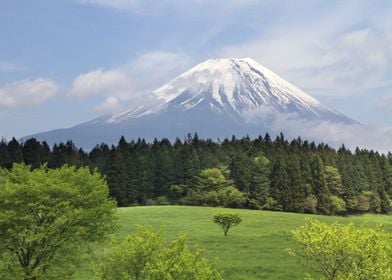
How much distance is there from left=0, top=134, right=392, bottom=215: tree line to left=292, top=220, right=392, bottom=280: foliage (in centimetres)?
8340

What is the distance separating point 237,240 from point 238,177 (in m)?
66.1

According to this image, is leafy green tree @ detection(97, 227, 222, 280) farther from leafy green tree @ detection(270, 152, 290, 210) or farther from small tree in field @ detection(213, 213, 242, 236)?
leafy green tree @ detection(270, 152, 290, 210)

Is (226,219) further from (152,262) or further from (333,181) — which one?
(333,181)

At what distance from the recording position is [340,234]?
22.6 metres

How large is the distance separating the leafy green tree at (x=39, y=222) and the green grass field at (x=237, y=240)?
91.3 inches

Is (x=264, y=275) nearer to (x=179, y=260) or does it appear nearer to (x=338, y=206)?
(x=179, y=260)

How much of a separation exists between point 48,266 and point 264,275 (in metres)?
14.3

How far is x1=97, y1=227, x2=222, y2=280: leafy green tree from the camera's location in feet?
64.7

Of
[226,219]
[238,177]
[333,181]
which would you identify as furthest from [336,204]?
[226,219]

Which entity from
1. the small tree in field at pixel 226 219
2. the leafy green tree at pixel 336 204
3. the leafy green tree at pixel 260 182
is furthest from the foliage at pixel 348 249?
the leafy green tree at pixel 336 204

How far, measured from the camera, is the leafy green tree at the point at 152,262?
19.7 m

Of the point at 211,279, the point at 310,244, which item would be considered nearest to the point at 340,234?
the point at 310,244

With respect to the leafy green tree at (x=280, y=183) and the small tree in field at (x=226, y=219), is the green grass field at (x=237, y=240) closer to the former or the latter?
the small tree in field at (x=226, y=219)

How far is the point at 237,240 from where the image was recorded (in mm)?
49875
